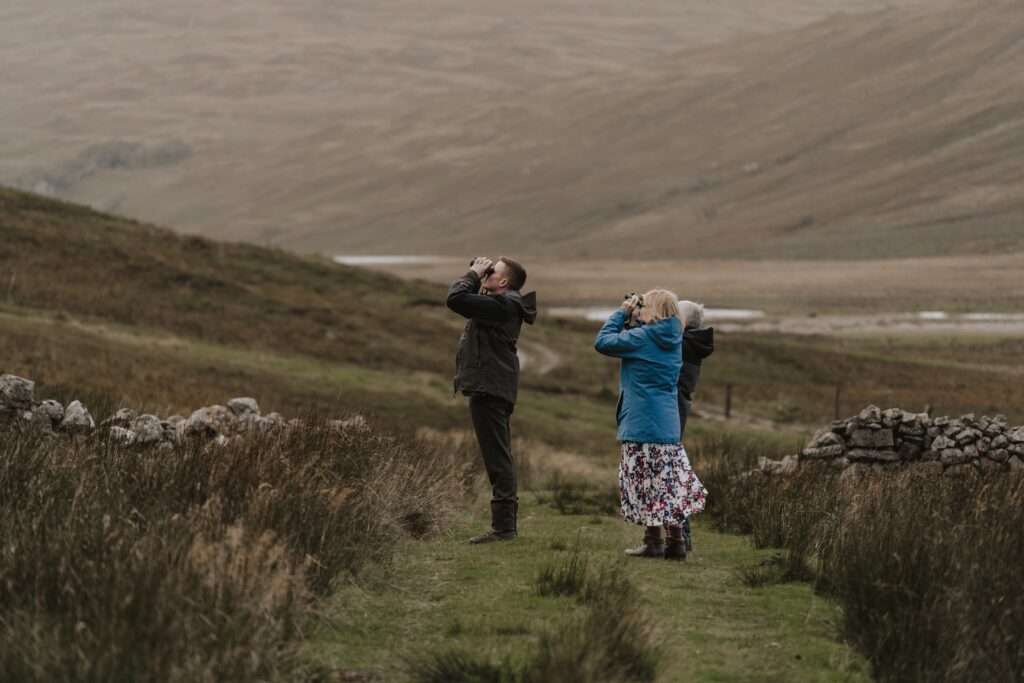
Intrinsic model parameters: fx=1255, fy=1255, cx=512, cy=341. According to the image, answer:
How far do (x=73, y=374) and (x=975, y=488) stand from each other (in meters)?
20.0

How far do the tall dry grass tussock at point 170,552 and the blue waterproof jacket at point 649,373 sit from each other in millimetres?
2162

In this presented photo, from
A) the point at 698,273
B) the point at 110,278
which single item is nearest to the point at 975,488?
the point at 110,278

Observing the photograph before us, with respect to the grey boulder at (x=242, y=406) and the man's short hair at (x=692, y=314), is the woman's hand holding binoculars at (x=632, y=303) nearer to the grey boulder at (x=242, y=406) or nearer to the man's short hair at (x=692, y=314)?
the man's short hair at (x=692, y=314)

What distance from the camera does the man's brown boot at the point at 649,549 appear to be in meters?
10.4

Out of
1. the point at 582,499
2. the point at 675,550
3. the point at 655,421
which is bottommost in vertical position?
the point at 582,499

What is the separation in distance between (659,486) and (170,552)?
4.76 metres

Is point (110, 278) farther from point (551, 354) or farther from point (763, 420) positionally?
point (763, 420)

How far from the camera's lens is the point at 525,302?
35.1ft

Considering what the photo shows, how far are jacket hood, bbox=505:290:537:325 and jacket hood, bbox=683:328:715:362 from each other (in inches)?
72.0

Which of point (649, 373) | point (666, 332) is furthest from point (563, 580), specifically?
point (666, 332)

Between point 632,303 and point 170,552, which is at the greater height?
point 632,303

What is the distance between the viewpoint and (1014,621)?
23.6 feet

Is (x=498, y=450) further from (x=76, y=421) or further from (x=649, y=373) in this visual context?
(x=76, y=421)

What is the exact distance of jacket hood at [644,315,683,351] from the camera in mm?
10219
